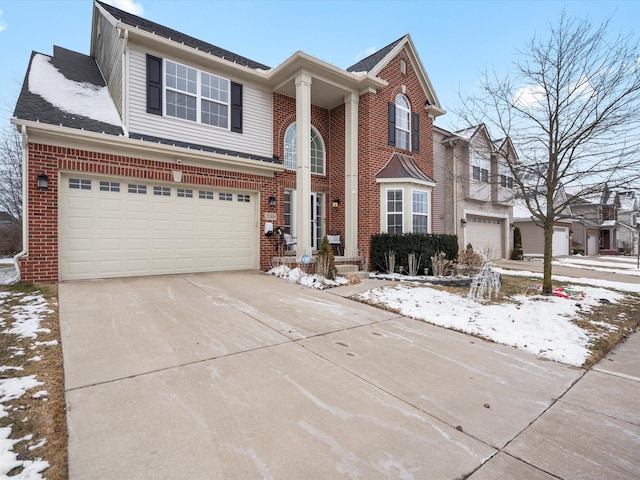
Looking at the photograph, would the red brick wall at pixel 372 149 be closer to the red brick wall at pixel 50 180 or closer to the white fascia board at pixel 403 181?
the white fascia board at pixel 403 181

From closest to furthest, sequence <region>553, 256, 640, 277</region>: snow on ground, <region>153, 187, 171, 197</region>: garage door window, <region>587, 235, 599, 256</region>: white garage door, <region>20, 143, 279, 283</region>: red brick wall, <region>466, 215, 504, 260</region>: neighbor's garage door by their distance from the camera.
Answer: <region>20, 143, 279, 283</region>: red brick wall → <region>153, 187, 171, 197</region>: garage door window → <region>553, 256, 640, 277</region>: snow on ground → <region>466, 215, 504, 260</region>: neighbor's garage door → <region>587, 235, 599, 256</region>: white garage door

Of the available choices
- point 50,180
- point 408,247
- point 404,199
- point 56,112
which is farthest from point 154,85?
point 408,247

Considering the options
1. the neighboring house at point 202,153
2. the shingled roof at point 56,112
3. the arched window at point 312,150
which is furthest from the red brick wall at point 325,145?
the shingled roof at point 56,112

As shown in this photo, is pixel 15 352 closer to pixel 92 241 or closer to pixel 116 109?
pixel 92 241

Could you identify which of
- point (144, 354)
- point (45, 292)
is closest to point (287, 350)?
point (144, 354)

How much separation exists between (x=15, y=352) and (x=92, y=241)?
177 inches

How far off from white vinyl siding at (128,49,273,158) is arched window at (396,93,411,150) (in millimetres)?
4585

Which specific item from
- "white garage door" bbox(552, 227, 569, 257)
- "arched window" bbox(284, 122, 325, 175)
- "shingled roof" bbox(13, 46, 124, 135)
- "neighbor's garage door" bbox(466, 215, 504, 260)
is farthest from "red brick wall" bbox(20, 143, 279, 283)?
"white garage door" bbox(552, 227, 569, 257)

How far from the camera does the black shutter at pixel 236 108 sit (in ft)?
31.5

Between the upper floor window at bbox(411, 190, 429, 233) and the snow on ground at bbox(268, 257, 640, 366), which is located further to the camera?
the upper floor window at bbox(411, 190, 429, 233)

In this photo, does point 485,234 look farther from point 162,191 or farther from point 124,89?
point 124,89

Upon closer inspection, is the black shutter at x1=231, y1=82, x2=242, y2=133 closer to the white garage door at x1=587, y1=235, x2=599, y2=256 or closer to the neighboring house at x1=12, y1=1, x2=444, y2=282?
the neighboring house at x1=12, y1=1, x2=444, y2=282

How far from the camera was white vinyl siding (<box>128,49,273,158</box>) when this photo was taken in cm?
808

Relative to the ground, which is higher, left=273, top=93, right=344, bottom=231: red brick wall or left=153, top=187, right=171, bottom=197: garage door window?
left=273, top=93, right=344, bottom=231: red brick wall
